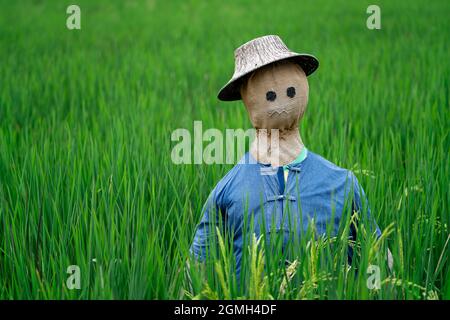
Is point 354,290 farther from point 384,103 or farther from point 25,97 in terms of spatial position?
point 25,97

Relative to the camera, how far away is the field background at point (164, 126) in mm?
1537

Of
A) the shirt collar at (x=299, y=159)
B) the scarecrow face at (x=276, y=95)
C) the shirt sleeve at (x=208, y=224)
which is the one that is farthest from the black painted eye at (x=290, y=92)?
the shirt sleeve at (x=208, y=224)

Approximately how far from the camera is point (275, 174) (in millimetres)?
1559

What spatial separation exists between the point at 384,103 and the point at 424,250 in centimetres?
171

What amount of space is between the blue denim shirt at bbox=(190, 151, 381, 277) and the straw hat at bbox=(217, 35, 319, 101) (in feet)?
0.71

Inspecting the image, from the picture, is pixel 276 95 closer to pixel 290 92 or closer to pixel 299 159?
pixel 290 92

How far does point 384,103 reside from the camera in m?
3.15

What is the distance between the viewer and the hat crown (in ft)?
5.01

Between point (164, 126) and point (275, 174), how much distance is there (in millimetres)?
1278

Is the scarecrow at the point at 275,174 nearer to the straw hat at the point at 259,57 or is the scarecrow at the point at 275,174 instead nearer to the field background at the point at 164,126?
the straw hat at the point at 259,57

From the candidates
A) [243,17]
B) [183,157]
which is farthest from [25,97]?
[243,17]

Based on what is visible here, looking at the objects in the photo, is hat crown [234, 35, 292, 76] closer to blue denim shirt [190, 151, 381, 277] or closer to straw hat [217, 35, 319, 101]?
straw hat [217, 35, 319, 101]

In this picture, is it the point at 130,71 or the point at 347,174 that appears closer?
the point at 347,174

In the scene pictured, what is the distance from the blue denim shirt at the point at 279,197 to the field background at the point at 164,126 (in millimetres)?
116
